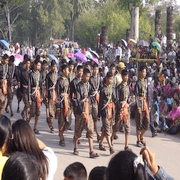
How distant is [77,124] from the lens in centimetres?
738

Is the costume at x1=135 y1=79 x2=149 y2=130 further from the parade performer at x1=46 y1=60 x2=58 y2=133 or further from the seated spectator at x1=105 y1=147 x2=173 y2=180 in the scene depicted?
the seated spectator at x1=105 y1=147 x2=173 y2=180

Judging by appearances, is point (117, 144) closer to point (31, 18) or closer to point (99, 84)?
point (99, 84)

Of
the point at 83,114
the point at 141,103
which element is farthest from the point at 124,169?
the point at 141,103

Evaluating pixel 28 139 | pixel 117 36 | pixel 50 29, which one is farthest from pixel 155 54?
pixel 50 29

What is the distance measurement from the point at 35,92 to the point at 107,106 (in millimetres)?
2074

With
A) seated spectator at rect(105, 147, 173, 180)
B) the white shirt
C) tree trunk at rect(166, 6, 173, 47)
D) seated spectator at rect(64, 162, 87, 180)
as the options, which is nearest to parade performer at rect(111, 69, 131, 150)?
seated spectator at rect(64, 162, 87, 180)

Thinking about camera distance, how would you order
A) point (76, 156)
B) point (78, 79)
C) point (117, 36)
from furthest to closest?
point (117, 36) → point (78, 79) → point (76, 156)

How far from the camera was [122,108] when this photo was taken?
7777 mm

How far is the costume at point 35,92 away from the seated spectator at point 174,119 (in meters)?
3.38

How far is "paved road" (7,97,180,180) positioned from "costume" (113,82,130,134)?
57 centimetres

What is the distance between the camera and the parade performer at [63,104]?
26.2 feet

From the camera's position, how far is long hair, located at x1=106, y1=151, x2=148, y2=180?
221cm

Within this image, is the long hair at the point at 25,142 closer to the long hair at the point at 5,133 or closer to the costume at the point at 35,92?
the long hair at the point at 5,133

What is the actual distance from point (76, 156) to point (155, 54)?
16896 millimetres
